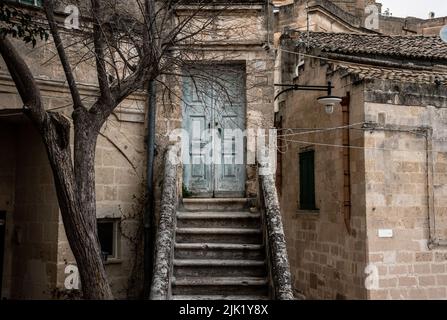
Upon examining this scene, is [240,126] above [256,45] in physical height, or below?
below

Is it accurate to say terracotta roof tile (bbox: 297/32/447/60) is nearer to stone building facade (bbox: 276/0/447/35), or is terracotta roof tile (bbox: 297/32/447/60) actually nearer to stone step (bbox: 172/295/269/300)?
stone building facade (bbox: 276/0/447/35)

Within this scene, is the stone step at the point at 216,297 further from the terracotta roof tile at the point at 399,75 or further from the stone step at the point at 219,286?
the terracotta roof tile at the point at 399,75

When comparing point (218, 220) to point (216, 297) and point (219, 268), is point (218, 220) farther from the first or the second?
point (216, 297)

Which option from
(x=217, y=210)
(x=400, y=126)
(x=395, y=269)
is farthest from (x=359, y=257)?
(x=217, y=210)

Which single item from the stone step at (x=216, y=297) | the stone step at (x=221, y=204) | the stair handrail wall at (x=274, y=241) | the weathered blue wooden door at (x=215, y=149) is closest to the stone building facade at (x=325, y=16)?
the weathered blue wooden door at (x=215, y=149)

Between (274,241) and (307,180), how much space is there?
6.65 m

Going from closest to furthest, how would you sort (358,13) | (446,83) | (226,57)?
(226,57) → (446,83) → (358,13)

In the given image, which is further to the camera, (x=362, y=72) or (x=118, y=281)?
(x=362, y=72)

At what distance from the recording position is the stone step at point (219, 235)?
8891mm

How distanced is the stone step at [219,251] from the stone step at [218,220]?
0.59 metres

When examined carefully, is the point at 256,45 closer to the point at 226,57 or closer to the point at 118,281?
the point at 226,57

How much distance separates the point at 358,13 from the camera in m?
25.1

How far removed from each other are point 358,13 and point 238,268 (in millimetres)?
19559

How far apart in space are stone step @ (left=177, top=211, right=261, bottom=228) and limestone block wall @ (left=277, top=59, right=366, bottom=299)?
10.7 feet
